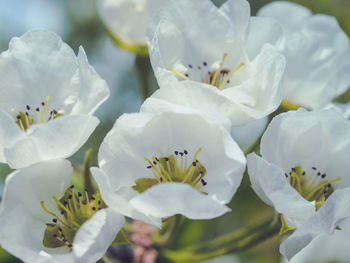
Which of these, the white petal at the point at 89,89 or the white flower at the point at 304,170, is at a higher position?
the white petal at the point at 89,89

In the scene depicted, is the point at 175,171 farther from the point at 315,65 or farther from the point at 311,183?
the point at 315,65

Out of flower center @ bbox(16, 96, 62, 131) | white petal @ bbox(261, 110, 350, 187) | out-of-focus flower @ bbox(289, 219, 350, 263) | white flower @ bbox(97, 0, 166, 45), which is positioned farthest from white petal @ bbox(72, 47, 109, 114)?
out-of-focus flower @ bbox(289, 219, 350, 263)

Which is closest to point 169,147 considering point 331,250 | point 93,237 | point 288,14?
point 93,237

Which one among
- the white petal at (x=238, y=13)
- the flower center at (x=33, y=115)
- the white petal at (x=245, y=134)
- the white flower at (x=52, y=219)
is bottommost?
the white petal at (x=245, y=134)

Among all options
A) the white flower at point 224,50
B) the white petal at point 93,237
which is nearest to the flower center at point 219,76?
the white flower at point 224,50

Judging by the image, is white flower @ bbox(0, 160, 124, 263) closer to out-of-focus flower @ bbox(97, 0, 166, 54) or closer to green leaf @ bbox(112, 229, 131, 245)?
green leaf @ bbox(112, 229, 131, 245)

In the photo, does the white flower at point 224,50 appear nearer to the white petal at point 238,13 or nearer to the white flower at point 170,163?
the white petal at point 238,13
